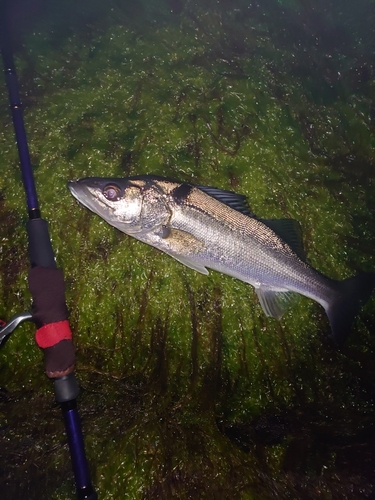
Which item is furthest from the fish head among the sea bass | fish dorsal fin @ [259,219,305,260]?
fish dorsal fin @ [259,219,305,260]

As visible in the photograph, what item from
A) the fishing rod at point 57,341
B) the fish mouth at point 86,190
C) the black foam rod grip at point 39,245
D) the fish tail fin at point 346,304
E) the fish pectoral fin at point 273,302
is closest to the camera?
the fishing rod at point 57,341

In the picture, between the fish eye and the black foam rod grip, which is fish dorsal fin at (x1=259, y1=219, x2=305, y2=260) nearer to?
the fish eye

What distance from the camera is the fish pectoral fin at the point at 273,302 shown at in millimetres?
3500

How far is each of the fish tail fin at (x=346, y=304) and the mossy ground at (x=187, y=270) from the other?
40cm

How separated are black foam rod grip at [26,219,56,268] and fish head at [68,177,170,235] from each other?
47cm

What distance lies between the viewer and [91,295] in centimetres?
344

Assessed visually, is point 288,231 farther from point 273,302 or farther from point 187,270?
point 187,270

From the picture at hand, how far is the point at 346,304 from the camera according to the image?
133 inches

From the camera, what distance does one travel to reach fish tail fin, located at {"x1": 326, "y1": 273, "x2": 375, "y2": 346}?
11.1ft

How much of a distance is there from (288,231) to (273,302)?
0.75m

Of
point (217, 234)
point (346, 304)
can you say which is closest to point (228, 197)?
point (217, 234)

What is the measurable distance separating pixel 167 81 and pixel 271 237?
8.02 ft

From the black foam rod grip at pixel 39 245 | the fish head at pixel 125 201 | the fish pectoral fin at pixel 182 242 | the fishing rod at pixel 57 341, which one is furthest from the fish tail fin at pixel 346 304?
the black foam rod grip at pixel 39 245

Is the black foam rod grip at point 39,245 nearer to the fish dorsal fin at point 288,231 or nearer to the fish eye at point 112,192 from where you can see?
the fish eye at point 112,192
